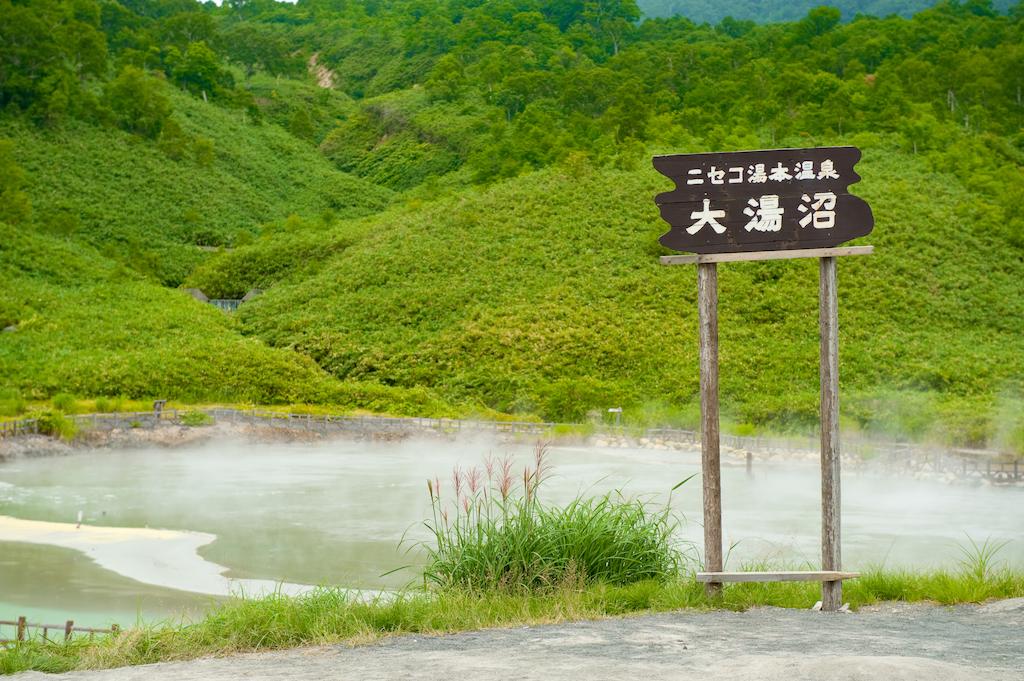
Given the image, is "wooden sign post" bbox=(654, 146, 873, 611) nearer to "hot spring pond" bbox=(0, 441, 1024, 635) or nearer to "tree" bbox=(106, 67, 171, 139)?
"hot spring pond" bbox=(0, 441, 1024, 635)

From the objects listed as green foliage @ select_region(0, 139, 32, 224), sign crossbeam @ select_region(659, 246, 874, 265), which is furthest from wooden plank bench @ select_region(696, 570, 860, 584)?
green foliage @ select_region(0, 139, 32, 224)

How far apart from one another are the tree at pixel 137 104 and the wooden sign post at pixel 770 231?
52.5 meters

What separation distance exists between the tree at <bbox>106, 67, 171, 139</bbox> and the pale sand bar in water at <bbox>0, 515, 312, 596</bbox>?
143 feet

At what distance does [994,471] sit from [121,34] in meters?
62.8

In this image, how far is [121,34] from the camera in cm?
6794

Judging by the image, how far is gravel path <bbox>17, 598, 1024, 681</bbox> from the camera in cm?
481

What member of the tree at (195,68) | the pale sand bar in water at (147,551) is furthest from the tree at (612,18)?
the pale sand bar in water at (147,551)

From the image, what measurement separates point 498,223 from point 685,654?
1307 inches

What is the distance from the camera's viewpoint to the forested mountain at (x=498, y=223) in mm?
26922

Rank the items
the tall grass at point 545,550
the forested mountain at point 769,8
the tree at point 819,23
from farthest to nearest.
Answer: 1. the forested mountain at point 769,8
2. the tree at point 819,23
3. the tall grass at point 545,550

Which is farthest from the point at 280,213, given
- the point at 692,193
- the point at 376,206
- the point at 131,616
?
the point at 692,193

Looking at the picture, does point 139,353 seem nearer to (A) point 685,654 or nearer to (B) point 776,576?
(B) point 776,576

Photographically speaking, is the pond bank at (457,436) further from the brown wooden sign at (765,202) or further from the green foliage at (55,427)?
the brown wooden sign at (765,202)

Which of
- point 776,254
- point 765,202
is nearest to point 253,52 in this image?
point 765,202
